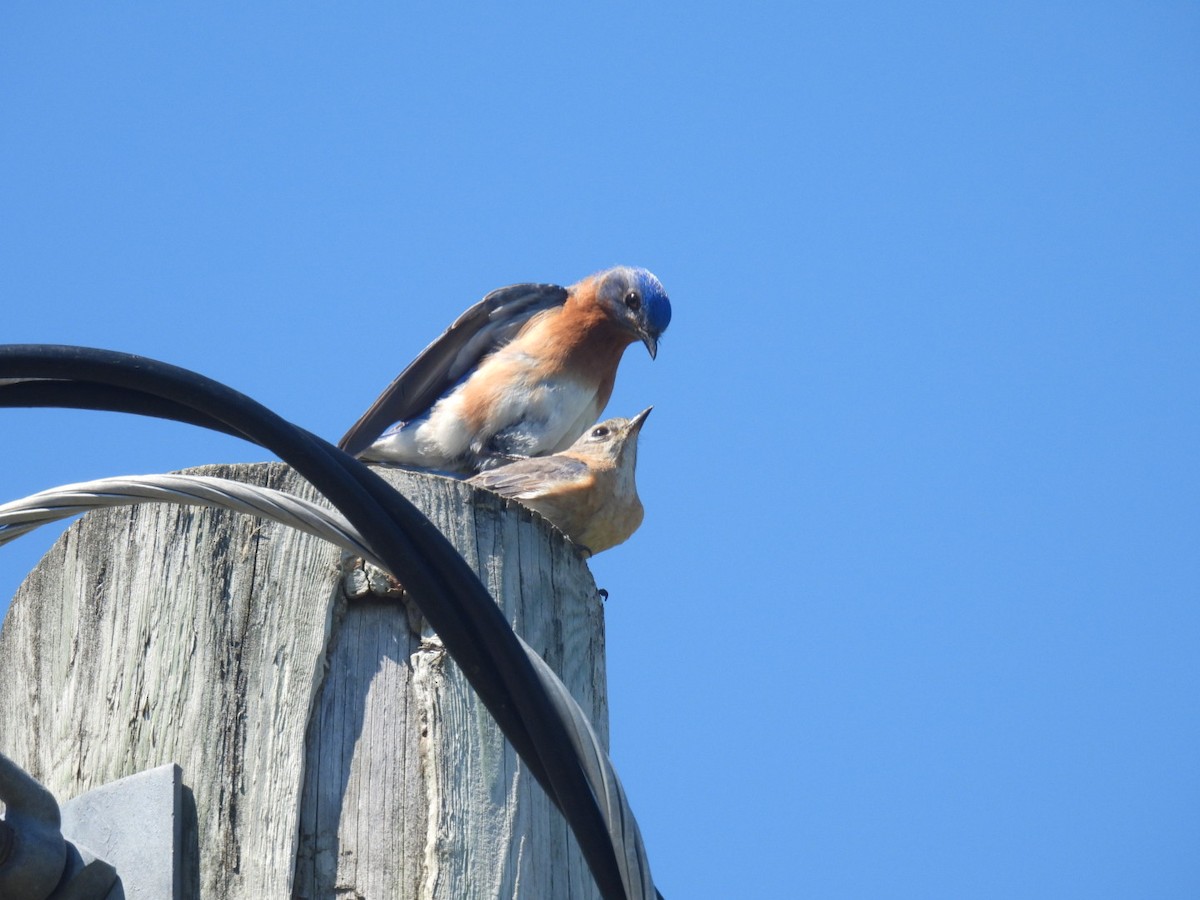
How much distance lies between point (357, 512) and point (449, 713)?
702 mm

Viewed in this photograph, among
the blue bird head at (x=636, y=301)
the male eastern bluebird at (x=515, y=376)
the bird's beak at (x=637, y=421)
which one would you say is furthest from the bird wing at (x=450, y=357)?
the bird's beak at (x=637, y=421)

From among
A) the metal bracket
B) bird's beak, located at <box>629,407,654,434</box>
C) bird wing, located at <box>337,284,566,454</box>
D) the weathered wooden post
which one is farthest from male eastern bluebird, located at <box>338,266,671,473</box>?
the metal bracket

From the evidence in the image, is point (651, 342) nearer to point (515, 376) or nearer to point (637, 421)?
point (515, 376)

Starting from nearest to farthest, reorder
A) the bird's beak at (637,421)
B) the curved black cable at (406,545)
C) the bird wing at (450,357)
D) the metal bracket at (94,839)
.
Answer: the curved black cable at (406,545), the metal bracket at (94,839), the bird's beak at (637,421), the bird wing at (450,357)

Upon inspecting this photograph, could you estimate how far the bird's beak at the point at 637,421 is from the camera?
6.48 metres

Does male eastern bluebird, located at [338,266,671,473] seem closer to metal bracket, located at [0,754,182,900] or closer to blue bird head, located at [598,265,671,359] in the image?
blue bird head, located at [598,265,671,359]

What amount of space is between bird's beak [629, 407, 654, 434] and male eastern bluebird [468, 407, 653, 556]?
0.39 metres

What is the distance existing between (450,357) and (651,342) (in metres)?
1.18

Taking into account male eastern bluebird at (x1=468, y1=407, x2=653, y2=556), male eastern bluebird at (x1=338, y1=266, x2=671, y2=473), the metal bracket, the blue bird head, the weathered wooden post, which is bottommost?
the metal bracket

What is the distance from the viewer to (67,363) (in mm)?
2182

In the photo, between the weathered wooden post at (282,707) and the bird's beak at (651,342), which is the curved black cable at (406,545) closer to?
the weathered wooden post at (282,707)

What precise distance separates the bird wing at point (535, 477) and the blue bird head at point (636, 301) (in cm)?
254

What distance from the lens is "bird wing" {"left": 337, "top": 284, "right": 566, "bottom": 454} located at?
26.3ft

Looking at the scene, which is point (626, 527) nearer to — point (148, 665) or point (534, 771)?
point (148, 665)
